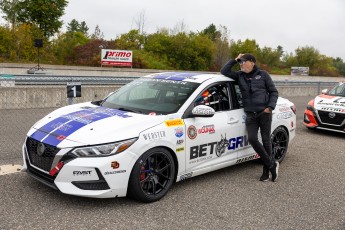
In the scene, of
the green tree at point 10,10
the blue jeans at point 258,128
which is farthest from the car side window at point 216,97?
the green tree at point 10,10

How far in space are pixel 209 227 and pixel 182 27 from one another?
2349 inches

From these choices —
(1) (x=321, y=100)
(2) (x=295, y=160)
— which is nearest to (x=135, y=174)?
(2) (x=295, y=160)

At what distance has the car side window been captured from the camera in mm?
5301

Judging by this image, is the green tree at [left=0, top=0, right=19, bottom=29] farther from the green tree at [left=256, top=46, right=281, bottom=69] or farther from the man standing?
the man standing

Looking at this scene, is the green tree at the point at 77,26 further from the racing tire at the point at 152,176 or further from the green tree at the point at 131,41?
the racing tire at the point at 152,176

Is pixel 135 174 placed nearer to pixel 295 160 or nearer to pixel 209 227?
pixel 209 227

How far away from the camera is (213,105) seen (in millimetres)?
5434

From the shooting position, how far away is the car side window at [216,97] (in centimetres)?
530

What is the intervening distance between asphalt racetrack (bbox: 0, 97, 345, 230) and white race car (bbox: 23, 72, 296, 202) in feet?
0.78

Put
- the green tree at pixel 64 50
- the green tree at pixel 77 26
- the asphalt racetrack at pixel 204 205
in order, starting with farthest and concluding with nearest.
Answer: the green tree at pixel 77 26, the green tree at pixel 64 50, the asphalt racetrack at pixel 204 205

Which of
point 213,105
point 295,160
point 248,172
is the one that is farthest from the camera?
point 295,160

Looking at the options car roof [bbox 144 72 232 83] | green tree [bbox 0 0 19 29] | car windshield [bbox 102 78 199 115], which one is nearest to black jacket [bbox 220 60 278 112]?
car roof [bbox 144 72 232 83]

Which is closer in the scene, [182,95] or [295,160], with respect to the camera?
[182,95]

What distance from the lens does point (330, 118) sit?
9.58 meters
